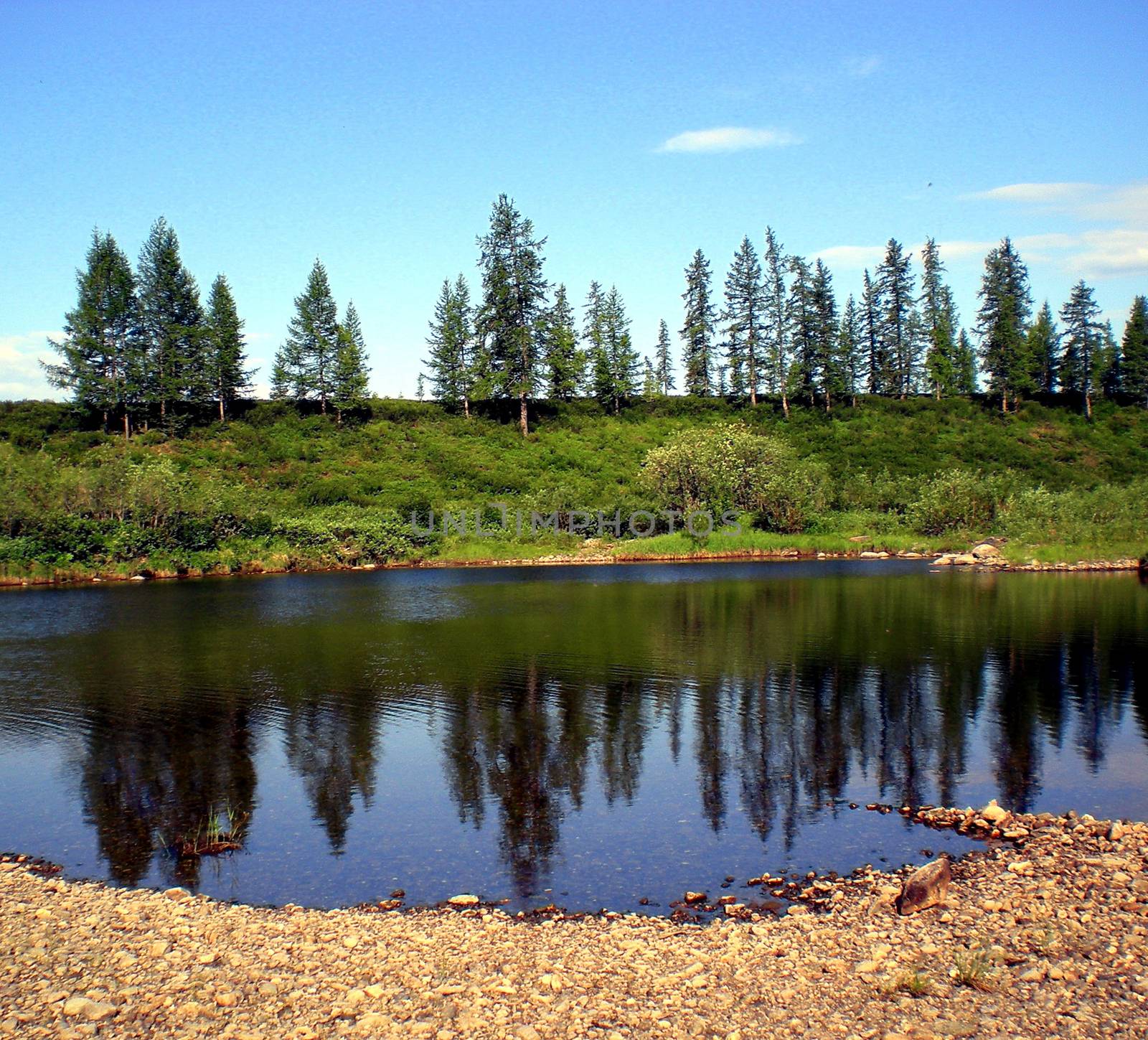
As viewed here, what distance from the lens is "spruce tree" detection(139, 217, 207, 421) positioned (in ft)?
277

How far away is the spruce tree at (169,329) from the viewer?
277 ft

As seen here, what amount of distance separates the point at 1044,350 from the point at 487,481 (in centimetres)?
7535

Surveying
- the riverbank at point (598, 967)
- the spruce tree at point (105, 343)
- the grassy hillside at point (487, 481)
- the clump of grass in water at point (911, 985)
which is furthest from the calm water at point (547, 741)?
the spruce tree at point (105, 343)

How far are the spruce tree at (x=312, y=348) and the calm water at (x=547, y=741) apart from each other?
183ft

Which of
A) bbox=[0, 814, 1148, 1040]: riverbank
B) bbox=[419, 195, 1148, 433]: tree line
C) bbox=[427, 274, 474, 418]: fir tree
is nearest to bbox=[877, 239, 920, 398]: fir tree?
bbox=[419, 195, 1148, 433]: tree line

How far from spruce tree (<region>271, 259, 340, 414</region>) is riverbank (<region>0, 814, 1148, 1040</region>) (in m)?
83.2

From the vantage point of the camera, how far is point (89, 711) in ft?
71.8

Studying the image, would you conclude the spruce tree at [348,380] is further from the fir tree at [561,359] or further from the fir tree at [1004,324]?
the fir tree at [1004,324]

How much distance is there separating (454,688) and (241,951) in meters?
14.4

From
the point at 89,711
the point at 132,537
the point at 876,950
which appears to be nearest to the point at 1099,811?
the point at 876,950

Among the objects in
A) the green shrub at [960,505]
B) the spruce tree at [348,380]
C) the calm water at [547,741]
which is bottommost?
the calm water at [547,741]

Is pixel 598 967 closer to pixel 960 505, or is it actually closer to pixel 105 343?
pixel 960 505

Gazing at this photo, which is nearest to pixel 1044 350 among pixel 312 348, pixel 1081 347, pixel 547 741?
pixel 1081 347

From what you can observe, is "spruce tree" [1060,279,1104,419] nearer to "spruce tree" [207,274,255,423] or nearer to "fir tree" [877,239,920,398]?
"fir tree" [877,239,920,398]
